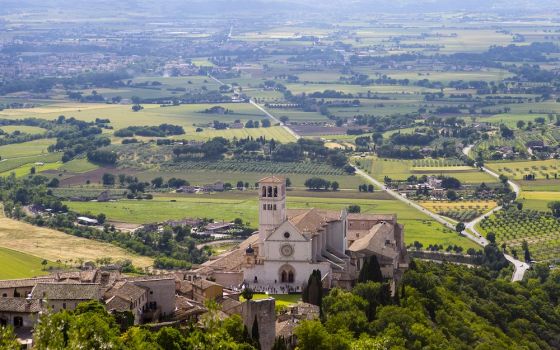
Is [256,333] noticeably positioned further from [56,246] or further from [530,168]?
[530,168]

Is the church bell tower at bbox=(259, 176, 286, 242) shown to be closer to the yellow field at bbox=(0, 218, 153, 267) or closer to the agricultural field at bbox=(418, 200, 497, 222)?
the yellow field at bbox=(0, 218, 153, 267)

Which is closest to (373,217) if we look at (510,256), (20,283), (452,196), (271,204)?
(271,204)

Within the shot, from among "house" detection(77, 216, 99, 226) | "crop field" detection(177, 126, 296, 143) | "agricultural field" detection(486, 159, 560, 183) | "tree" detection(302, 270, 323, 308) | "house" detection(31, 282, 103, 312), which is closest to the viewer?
"house" detection(31, 282, 103, 312)

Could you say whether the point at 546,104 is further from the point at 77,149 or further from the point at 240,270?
the point at 240,270

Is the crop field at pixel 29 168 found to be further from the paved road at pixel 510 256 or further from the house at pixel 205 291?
the house at pixel 205 291

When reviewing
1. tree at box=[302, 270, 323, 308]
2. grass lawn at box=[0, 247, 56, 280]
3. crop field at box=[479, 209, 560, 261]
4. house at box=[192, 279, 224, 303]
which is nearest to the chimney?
house at box=[192, 279, 224, 303]

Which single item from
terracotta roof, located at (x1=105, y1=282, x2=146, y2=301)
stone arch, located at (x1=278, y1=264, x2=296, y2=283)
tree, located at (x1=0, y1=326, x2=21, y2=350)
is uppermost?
tree, located at (x1=0, y1=326, x2=21, y2=350)
